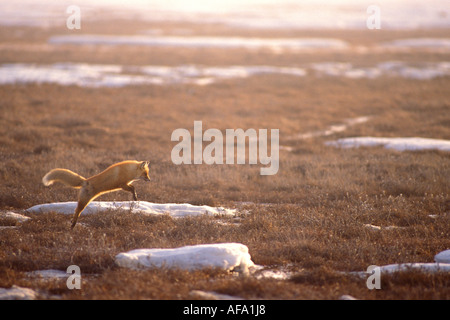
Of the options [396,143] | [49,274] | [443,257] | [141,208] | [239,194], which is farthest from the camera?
[396,143]

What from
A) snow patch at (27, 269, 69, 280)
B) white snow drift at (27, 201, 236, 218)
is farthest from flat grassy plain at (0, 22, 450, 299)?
white snow drift at (27, 201, 236, 218)

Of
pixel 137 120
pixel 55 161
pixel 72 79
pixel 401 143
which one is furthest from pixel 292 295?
pixel 72 79

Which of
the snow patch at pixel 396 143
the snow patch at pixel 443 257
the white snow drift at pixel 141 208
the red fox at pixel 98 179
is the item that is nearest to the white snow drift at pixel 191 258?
the red fox at pixel 98 179

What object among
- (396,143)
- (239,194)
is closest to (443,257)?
(239,194)

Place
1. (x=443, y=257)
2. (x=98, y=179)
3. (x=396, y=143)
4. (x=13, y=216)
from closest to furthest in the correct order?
(x=443, y=257) → (x=98, y=179) → (x=13, y=216) → (x=396, y=143)

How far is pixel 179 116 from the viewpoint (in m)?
21.9

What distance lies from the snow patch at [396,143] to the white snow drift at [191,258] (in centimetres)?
1141

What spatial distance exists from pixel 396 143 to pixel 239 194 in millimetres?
8505

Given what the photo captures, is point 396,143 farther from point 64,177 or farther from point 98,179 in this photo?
point 64,177

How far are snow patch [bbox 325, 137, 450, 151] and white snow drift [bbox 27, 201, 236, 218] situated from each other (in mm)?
9070

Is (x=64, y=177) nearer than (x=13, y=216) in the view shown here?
Yes

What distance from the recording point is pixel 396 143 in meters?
16.3

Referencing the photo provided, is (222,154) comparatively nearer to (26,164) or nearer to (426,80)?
(26,164)

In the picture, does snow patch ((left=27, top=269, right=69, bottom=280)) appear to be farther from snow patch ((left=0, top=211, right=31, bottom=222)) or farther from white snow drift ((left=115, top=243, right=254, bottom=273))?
snow patch ((left=0, top=211, right=31, bottom=222))
